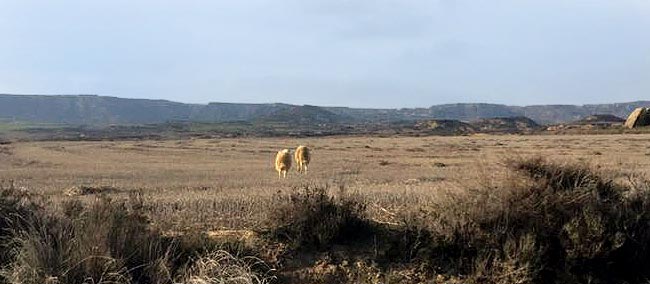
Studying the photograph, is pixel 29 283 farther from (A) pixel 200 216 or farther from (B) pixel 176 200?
(B) pixel 176 200

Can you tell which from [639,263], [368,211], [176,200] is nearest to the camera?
[639,263]

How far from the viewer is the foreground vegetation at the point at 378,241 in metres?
7.96

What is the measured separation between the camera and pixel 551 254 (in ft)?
29.0

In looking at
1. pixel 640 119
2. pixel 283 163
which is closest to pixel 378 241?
pixel 283 163

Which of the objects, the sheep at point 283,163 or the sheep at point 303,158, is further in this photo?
the sheep at point 303,158

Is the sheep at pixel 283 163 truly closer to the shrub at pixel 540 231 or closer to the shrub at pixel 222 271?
the shrub at pixel 540 231

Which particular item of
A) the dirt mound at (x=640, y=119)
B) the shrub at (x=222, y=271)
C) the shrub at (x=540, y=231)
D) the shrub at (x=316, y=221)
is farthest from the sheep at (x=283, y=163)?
the dirt mound at (x=640, y=119)

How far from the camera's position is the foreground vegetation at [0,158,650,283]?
796 centimetres

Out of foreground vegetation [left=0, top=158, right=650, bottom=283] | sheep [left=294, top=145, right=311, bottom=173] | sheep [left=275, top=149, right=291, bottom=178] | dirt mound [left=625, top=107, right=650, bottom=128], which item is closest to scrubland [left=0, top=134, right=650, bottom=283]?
foreground vegetation [left=0, top=158, right=650, bottom=283]

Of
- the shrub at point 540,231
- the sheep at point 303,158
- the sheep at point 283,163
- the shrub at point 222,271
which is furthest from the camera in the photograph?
the sheep at point 303,158

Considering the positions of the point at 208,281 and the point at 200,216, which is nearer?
the point at 208,281

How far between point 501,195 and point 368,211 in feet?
7.16

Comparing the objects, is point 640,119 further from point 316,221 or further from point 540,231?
point 316,221

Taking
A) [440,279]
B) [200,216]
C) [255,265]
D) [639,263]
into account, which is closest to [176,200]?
[200,216]
